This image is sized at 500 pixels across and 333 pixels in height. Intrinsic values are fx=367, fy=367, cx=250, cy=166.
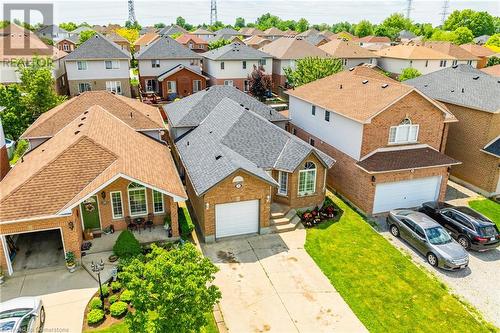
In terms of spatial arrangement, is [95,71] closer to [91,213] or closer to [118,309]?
[91,213]

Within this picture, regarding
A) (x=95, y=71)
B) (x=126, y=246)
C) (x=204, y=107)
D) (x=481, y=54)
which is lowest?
(x=126, y=246)

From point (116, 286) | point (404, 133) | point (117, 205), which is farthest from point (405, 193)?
point (116, 286)

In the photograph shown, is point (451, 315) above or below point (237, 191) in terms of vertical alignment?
below

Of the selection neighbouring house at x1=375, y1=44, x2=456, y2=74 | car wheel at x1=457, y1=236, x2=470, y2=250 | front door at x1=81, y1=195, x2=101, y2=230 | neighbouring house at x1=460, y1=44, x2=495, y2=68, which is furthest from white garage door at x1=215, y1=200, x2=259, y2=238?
neighbouring house at x1=460, y1=44, x2=495, y2=68

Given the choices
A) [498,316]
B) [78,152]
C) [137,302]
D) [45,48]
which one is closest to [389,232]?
[498,316]

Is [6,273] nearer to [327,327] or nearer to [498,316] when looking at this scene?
[327,327]

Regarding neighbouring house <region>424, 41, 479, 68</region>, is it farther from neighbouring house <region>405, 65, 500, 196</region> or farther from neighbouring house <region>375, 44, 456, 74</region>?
neighbouring house <region>405, 65, 500, 196</region>
